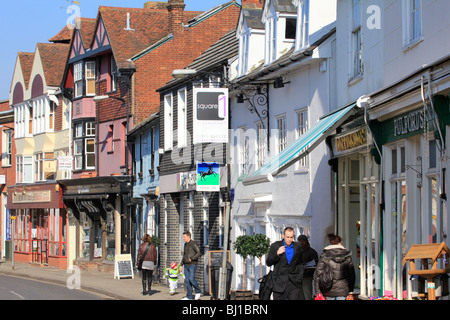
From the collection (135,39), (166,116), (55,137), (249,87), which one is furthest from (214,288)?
(55,137)

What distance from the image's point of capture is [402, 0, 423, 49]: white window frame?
13.0 metres

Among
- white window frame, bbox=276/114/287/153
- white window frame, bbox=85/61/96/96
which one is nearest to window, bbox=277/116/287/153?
white window frame, bbox=276/114/287/153

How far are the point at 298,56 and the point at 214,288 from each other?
688 cm

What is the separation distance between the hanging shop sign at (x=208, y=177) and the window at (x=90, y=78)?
68.1 ft

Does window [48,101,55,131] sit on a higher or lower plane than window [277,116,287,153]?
higher

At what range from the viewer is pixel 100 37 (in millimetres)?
40594

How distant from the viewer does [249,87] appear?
2416 cm

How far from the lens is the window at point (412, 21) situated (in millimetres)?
13048

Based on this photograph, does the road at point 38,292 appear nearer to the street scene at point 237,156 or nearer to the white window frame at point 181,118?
the street scene at point 237,156

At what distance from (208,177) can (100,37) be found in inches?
789

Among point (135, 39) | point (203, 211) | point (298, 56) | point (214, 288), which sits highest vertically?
point (135, 39)

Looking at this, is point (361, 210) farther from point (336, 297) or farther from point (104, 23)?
point (104, 23)

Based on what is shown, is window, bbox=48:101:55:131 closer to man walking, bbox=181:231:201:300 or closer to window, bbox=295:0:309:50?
man walking, bbox=181:231:201:300

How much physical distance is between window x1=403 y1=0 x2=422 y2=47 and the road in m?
14.4
